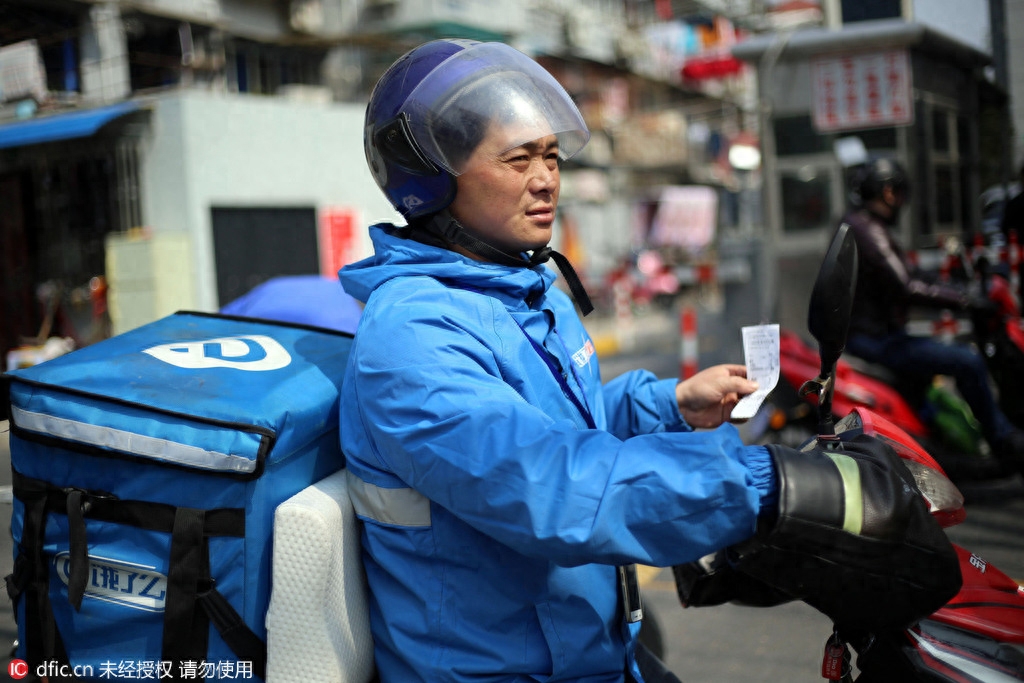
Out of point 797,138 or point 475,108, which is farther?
point 797,138

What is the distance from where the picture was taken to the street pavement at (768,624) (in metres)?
3.34

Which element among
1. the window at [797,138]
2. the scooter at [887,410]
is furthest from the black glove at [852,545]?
the window at [797,138]

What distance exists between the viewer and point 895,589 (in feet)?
4.03

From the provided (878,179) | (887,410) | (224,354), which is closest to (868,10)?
(878,179)

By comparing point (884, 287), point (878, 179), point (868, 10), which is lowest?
point (884, 287)

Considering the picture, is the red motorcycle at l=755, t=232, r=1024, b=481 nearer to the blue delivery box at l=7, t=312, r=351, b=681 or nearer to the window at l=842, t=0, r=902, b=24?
the blue delivery box at l=7, t=312, r=351, b=681

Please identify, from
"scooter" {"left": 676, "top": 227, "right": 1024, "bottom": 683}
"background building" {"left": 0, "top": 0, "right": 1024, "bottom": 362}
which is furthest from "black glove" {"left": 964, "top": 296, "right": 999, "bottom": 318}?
"scooter" {"left": 676, "top": 227, "right": 1024, "bottom": 683}

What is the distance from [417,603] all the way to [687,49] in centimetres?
3070

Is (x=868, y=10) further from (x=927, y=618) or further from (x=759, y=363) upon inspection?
(x=927, y=618)

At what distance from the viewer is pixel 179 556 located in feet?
4.93

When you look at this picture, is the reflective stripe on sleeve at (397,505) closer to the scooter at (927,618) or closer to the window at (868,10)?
the scooter at (927,618)

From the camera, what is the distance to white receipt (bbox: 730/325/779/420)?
176cm

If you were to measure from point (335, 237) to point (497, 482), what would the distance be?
1338cm

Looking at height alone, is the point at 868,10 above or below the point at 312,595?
above
